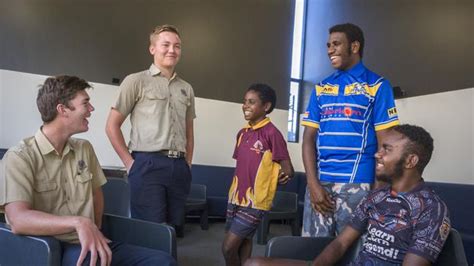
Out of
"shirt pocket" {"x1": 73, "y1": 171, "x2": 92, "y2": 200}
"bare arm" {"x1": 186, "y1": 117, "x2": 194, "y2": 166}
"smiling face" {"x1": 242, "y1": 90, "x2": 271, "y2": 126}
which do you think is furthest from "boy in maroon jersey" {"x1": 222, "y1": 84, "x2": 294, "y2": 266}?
"shirt pocket" {"x1": 73, "y1": 171, "x2": 92, "y2": 200}

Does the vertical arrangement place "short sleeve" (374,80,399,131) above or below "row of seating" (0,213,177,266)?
above

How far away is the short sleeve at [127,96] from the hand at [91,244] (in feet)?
2.57

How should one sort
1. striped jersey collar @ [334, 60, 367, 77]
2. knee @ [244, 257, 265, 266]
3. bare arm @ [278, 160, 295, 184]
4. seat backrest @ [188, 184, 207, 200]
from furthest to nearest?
1. seat backrest @ [188, 184, 207, 200]
2. bare arm @ [278, 160, 295, 184]
3. striped jersey collar @ [334, 60, 367, 77]
4. knee @ [244, 257, 265, 266]

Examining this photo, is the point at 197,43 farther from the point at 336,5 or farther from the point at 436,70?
the point at 436,70

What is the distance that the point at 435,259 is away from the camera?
1198 millimetres

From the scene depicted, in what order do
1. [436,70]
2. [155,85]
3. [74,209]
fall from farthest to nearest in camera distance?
[436,70] < [155,85] < [74,209]

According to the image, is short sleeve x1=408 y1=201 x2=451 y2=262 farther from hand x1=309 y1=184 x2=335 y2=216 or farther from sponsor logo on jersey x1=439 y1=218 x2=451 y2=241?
hand x1=309 y1=184 x2=335 y2=216

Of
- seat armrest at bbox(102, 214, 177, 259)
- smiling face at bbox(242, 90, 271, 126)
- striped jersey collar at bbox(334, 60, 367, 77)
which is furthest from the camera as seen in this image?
smiling face at bbox(242, 90, 271, 126)

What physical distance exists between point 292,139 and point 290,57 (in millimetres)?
1376

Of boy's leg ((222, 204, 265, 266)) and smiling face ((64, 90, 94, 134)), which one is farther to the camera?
boy's leg ((222, 204, 265, 266))

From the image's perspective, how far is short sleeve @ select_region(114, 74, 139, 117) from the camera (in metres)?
1.96

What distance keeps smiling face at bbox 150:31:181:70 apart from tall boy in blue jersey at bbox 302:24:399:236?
796 millimetres

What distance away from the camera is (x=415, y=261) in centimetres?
118

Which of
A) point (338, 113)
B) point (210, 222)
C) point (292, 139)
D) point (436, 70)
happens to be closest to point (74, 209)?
point (338, 113)
